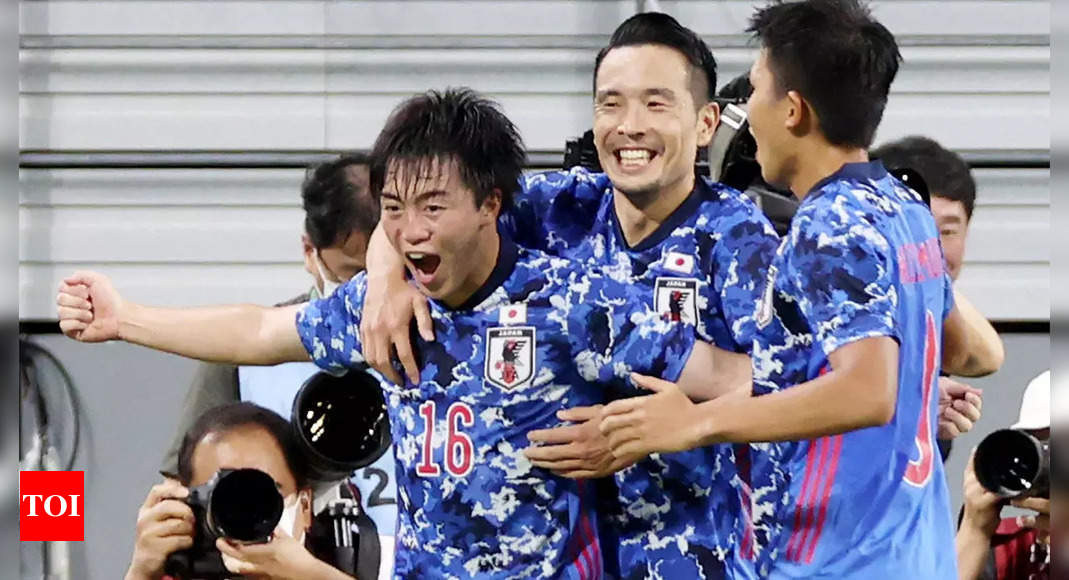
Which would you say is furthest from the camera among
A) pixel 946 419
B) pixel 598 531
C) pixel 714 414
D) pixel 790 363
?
pixel 946 419

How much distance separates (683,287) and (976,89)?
396 centimetres

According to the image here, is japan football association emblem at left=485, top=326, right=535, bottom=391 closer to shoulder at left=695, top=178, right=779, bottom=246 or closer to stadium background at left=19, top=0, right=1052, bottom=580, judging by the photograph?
shoulder at left=695, top=178, right=779, bottom=246

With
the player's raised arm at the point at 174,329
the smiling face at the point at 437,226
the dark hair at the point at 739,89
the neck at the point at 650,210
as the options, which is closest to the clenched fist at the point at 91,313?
the player's raised arm at the point at 174,329

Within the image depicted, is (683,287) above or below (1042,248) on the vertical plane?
below

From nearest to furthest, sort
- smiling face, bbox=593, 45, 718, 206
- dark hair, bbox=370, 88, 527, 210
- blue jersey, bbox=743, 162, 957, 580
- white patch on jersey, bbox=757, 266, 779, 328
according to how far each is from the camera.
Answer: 1. blue jersey, bbox=743, 162, 957, 580
2. white patch on jersey, bbox=757, 266, 779, 328
3. dark hair, bbox=370, 88, 527, 210
4. smiling face, bbox=593, 45, 718, 206

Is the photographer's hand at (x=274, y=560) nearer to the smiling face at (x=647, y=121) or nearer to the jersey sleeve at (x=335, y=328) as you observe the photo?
the jersey sleeve at (x=335, y=328)

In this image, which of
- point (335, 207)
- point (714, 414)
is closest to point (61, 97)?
point (335, 207)

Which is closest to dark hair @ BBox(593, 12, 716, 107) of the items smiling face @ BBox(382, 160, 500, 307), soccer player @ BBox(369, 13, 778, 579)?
soccer player @ BBox(369, 13, 778, 579)

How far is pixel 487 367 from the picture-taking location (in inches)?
109

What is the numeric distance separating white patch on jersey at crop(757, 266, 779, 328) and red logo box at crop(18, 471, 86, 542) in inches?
149

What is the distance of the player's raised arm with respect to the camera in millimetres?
2988

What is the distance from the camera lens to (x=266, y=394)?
4445 millimetres

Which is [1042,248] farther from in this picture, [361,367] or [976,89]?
[361,367]

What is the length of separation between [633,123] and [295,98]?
12.1 feet
